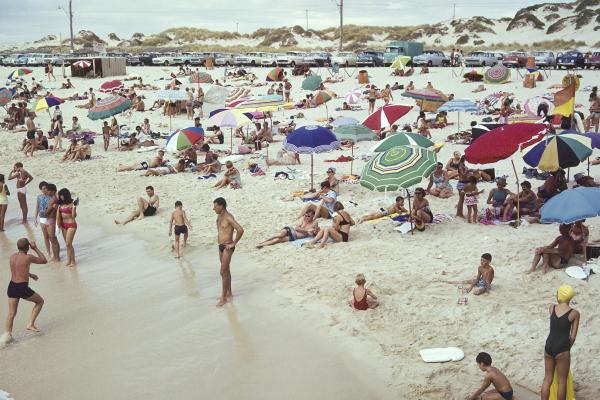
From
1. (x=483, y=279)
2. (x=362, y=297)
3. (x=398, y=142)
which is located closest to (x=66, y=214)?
(x=362, y=297)

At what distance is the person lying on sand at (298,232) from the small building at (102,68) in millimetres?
33747

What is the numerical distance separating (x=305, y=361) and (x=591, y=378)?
284 centimetres

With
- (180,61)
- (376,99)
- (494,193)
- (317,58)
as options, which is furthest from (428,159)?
(180,61)

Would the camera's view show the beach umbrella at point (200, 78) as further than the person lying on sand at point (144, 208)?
Yes

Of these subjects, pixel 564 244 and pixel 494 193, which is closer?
pixel 564 244

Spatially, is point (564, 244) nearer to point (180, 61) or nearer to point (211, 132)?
point (211, 132)

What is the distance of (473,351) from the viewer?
6.22 metres

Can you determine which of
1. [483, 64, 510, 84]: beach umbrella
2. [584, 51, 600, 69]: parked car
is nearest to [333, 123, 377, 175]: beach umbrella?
[483, 64, 510, 84]: beach umbrella

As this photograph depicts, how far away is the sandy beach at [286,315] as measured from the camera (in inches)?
235

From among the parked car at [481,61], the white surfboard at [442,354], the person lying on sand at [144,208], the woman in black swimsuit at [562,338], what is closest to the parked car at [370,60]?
the parked car at [481,61]

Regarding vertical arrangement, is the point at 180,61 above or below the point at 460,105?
above

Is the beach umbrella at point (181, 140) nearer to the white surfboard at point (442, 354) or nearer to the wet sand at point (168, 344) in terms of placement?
the wet sand at point (168, 344)

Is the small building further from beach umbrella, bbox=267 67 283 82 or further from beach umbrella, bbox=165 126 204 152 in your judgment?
beach umbrella, bbox=165 126 204 152

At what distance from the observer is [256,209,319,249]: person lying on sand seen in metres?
10.0
